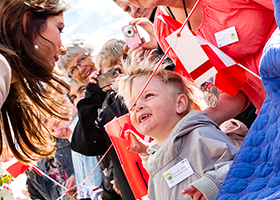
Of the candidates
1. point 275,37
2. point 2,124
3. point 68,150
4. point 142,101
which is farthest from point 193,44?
point 68,150

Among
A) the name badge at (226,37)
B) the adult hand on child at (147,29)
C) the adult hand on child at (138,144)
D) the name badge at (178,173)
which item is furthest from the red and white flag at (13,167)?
the name badge at (226,37)

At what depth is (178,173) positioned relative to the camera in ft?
4.70

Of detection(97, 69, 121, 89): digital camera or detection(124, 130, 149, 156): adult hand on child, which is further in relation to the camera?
detection(97, 69, 121, 89): digital camera

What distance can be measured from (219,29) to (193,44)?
0.52ft

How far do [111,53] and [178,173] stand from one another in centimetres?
156

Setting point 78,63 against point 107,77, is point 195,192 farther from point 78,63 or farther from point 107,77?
point 78,63

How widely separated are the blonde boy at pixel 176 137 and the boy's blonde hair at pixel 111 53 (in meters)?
0.67

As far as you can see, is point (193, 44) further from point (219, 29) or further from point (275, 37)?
point (275, 37)

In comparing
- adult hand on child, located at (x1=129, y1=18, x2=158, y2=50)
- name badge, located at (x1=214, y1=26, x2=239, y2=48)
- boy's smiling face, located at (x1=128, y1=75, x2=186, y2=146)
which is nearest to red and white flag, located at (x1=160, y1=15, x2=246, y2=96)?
name badge, located at (x1=214, y1=26, x2=239, y2=48)

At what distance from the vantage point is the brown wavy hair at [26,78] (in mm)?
1441

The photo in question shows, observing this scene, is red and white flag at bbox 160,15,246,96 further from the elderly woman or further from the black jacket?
the elderly woman

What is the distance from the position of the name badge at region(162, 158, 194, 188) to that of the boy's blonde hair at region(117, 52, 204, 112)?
475 millimetres

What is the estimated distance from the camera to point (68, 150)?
11.5 feet

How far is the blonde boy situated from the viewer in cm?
133
